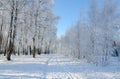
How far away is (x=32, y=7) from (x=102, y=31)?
14537 mm

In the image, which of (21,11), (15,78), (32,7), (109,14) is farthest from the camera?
(32,7)

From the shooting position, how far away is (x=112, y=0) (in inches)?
1058

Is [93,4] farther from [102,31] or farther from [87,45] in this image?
[87,45]

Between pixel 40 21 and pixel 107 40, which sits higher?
pixel 40 21

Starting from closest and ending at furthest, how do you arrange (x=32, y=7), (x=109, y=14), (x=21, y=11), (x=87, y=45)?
(x=109, y=14) → (x=21, y=11) → (x=87, y=45) → (x=32, y=7)

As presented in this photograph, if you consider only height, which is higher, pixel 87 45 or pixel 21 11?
pixel 21 11

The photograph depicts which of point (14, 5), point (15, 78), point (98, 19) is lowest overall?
point (15, 78)

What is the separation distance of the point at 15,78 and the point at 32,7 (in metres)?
26.0

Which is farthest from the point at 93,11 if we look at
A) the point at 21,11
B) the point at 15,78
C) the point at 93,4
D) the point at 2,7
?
the point at 15,78

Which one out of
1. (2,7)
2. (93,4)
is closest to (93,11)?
(93,4)

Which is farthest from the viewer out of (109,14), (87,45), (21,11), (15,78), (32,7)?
(32,7)

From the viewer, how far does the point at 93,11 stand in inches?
1169

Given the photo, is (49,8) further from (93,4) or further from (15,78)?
(15,78)

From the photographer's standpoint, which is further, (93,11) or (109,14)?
(93,11)
